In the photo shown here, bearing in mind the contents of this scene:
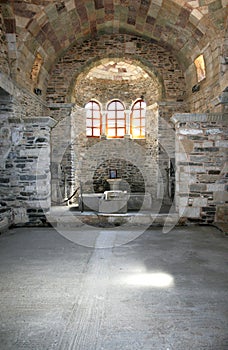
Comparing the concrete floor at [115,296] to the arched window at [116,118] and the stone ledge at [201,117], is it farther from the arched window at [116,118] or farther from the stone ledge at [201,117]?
the arched window at [116,118]

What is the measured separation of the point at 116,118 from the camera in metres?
12.8

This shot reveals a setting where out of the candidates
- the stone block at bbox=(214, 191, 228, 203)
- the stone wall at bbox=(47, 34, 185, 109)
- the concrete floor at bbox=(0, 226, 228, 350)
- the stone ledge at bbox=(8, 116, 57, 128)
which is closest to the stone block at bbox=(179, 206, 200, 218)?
the stone block at bbox=(214, 191, 228, 203)

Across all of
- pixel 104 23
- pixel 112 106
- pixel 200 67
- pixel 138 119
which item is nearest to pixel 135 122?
pixel 138 119

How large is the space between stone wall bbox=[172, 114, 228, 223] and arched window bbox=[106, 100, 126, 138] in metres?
6.62

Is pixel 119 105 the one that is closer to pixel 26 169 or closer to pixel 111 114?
pixel 111 114

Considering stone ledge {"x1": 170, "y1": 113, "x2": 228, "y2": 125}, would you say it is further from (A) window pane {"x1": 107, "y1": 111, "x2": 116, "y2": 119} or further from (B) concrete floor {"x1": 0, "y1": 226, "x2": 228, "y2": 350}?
(A) window pane {"x1": 107, "y1": 111, "x2": 116, "y2": 119}

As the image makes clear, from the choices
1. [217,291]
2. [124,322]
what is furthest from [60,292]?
[217,291]

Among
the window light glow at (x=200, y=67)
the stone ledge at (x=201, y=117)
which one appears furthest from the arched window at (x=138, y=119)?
the stone ledge at (x=201, y=117)

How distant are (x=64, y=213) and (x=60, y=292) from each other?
11.9 feet

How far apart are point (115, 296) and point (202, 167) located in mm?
4169

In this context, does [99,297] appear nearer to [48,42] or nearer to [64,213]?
[64,213]

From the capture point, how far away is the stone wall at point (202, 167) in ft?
20.6

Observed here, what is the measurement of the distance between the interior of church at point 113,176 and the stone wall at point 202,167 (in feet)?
0.08

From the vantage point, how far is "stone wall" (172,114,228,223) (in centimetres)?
627
